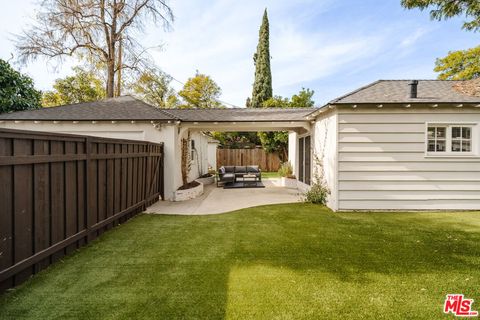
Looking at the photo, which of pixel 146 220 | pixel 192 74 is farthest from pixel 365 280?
pixel 192 74

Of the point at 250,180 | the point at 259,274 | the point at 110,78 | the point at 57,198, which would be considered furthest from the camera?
the point at 110,78

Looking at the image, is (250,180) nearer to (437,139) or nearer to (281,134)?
(281,134)

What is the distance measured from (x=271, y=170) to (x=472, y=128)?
14.3 meters

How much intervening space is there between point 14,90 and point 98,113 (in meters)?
5.66

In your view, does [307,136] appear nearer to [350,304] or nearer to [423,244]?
[423,244]

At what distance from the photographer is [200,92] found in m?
31.2

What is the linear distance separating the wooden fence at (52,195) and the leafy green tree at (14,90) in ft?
30.4

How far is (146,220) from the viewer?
5.95m

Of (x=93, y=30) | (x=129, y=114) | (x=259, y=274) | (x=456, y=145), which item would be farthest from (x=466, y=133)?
(x=93, y=30)

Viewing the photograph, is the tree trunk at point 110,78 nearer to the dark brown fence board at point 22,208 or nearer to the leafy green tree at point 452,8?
the dark brown fence board at point 22,208

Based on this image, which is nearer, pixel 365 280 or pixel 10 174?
pixel 10 174

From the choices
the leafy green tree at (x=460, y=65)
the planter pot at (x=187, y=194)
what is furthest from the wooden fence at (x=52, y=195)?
the leafy green tree at (x=460, y=65)

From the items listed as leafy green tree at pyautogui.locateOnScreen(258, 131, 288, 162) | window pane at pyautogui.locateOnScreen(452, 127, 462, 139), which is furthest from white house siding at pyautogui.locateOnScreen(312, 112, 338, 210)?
leafy green tree at pyautogui.locateOnScreen(258, 131, 288, 162)

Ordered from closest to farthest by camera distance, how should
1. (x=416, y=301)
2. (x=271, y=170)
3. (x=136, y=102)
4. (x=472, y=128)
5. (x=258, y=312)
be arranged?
1. (x=258, y=312)
2. (x=416, y=301)
3. (x=472, y=128)
4. (x=136, y=102)
5. (x=271, y=170)
